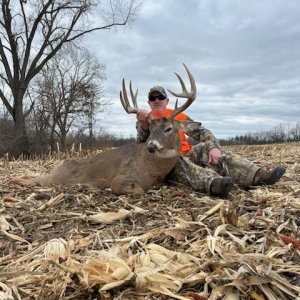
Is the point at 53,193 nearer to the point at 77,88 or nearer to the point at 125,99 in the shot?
the point at 125,99

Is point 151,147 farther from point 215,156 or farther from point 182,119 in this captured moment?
point 182,119

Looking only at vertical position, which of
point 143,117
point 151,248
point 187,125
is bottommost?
point 151,248

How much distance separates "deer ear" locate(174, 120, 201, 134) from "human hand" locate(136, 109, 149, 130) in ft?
1.25

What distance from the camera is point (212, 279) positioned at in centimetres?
226

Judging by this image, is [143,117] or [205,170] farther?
[143,117]

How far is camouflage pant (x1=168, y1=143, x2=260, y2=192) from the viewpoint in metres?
4.97

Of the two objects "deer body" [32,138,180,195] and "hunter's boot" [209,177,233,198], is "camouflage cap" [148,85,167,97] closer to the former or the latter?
"deer body" [32,138,180,195]

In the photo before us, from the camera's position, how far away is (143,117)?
5512 mm

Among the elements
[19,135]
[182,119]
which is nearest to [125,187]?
[182,119]

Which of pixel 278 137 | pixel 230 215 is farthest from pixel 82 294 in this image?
pixel 278 137

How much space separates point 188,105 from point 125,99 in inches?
32.2

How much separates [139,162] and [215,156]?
0.91 m

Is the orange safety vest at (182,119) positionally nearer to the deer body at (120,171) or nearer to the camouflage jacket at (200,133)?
the camouflage jacket at (200,133)

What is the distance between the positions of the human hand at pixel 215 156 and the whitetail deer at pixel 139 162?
39 cm
